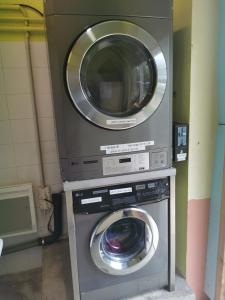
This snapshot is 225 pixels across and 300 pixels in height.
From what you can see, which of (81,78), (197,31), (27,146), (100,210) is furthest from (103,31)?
(27,146)

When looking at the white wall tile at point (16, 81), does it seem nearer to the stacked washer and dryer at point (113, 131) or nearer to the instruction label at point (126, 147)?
the stacked washer and dryer at point (113, 131)

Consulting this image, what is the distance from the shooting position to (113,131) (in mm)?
1229

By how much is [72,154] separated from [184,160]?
69cm

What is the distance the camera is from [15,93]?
1.68 meters

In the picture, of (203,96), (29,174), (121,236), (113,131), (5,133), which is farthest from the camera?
(29,174)

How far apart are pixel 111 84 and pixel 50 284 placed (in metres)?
1.37

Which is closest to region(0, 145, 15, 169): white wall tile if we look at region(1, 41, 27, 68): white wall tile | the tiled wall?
the tiled wall

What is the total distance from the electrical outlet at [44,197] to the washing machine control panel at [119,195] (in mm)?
662

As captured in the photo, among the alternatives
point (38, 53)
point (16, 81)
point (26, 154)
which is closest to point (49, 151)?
point (26, 154)

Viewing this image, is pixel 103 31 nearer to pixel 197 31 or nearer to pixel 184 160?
pixel 197 31

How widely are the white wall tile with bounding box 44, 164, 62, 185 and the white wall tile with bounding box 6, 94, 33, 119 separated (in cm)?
42

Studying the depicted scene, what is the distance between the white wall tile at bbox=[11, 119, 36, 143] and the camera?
1721mm

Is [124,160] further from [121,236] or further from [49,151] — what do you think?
[49,151]

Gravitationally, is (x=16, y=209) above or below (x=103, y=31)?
below
